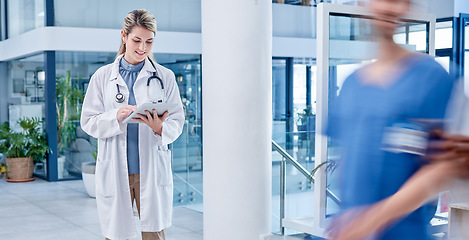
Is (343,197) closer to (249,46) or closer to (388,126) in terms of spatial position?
(388,126)

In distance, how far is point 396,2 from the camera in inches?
59.5

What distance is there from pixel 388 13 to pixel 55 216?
20.3ft

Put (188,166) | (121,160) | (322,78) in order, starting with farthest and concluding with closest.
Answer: (188,166)
(322,78)
(121,160)

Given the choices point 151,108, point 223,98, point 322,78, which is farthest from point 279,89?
point 151,108

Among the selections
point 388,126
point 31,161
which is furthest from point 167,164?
point 31,161

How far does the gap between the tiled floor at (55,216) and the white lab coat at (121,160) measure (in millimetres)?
2523

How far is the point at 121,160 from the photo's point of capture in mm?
3148

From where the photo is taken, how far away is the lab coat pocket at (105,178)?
3154 mm

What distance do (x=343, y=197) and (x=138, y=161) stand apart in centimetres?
175

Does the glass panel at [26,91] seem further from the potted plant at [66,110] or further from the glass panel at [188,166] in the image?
the glass panel at [188,166]

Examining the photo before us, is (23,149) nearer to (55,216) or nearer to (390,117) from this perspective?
(55,216)

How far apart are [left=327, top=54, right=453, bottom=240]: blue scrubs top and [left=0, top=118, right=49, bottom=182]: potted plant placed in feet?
28.8

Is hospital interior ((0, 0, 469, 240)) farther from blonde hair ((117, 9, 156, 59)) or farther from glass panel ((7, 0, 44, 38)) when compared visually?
blonde hair ((117, 9, 156, 59))

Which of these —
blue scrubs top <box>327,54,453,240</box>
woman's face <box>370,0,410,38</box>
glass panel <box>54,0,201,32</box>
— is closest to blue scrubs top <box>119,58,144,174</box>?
blue scrubs top <box>327,54,453,240</box>
